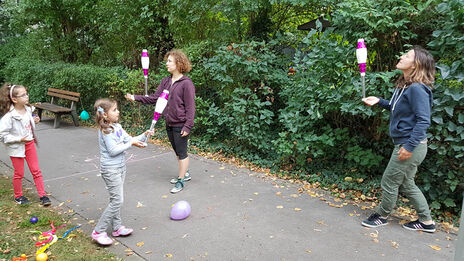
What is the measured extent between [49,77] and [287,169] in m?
8.86

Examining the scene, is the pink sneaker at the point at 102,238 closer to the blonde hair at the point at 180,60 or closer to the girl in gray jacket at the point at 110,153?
the girl in gray jacket at the point at 110,153


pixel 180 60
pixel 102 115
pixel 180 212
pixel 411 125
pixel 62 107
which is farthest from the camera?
pixel 62 107

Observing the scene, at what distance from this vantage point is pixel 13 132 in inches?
169

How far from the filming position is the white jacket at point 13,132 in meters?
4.22

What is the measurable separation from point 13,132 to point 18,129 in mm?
67

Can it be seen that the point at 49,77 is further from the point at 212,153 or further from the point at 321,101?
the point at 321,101

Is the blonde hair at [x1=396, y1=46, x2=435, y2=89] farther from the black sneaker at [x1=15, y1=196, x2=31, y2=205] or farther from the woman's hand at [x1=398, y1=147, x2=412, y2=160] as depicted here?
the black sneaker at [x1=15, y1=196, x2=31, y2=205]

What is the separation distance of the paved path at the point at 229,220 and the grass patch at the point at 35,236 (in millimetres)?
188

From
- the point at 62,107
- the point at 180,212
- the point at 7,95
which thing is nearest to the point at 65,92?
the point at 62,107

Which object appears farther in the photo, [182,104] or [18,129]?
[182,104]

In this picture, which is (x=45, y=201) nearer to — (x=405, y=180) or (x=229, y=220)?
(x=229, y=220)

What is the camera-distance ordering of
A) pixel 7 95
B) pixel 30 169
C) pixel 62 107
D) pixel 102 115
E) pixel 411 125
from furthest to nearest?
pixel 62 107 < pixel 30 169 < pixel 7 95 < pixel 411 125 < pixel 102 115

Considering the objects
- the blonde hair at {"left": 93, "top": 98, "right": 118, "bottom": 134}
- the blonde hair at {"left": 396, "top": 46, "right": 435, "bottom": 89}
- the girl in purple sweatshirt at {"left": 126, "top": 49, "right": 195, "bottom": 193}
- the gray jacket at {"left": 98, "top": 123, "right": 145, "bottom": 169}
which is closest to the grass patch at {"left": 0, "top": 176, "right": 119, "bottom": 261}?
the gray jacket at {"left": 98, "top": 123, "right": 145, "bottom": 169}

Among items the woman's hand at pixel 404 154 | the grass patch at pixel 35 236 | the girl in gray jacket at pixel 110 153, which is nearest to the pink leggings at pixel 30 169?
the grass patch at pixel 35 236
